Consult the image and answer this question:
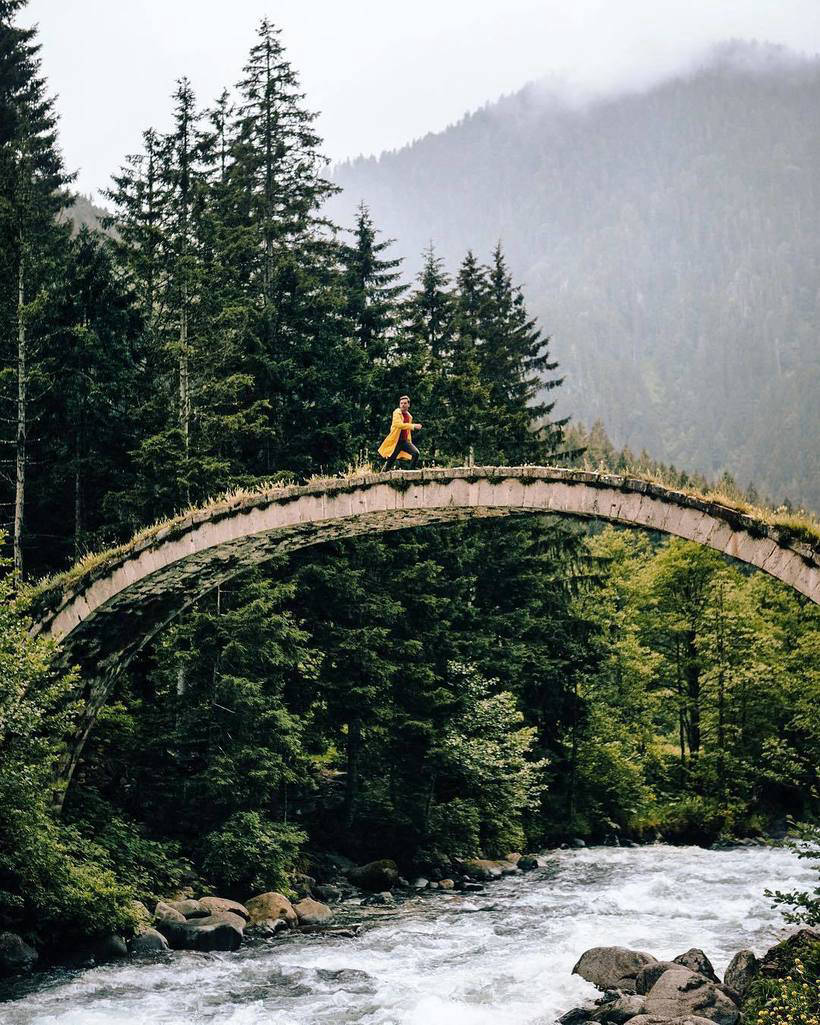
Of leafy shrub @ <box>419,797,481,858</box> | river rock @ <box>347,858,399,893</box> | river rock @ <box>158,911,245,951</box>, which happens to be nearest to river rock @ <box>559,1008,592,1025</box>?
river rock @ <box>158,911,245,951</box>

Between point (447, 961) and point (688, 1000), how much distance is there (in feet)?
14.6

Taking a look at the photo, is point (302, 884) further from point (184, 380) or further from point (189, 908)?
point (184, 380)

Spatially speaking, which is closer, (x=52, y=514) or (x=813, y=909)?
(x=813, y=909)

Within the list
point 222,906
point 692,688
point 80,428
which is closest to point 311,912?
point 222,906

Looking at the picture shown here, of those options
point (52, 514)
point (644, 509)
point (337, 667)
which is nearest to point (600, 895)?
point (337, 667)

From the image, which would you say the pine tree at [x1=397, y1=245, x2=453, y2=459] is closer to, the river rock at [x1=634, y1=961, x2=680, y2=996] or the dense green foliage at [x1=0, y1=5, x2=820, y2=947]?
the dense green foliage at [x1=0, y1=5, x2=820, y2=947]

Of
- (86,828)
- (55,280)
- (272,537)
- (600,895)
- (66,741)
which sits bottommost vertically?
(600,895)

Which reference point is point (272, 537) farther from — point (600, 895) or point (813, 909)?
point (600, 895)

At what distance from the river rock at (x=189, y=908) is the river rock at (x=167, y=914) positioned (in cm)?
20

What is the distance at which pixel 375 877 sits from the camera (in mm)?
21891

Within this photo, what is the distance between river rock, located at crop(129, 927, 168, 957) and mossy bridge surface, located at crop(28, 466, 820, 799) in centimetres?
287

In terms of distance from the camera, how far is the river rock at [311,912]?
18.6 m

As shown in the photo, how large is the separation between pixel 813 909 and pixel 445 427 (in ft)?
60.0

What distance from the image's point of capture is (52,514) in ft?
81.7
